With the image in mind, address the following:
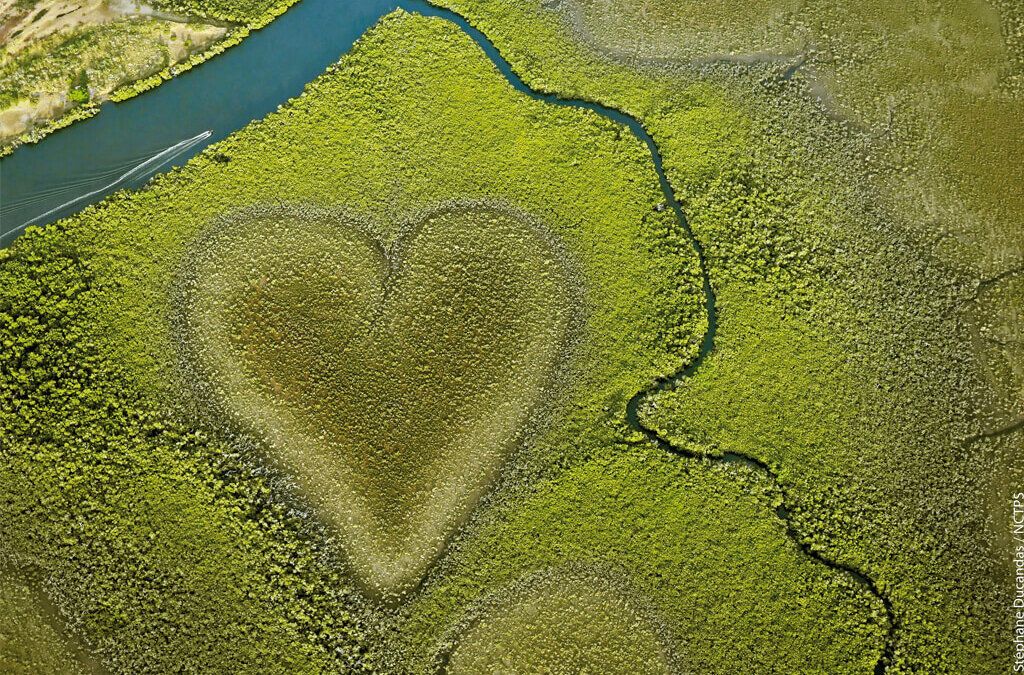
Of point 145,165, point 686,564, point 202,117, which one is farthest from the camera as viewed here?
point 202,117

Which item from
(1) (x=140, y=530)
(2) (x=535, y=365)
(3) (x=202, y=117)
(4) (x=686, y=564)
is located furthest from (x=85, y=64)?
(4) (x=686, y=564)

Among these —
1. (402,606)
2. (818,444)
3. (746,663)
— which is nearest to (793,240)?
(818,444)

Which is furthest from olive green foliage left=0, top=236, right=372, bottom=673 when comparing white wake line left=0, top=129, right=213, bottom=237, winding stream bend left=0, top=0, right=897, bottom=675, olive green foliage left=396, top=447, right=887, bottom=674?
winding stream bend left=0, top=0, right=897, bottom=675

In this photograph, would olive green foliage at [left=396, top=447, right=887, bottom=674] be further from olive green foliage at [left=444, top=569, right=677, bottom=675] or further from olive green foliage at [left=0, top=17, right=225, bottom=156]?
olive green foliage at [left=0, top=17, right=225, bottom=156]

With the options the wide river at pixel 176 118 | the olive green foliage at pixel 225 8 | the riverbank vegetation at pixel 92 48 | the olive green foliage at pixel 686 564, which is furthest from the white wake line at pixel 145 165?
the olive green foliage at pixel 686 564

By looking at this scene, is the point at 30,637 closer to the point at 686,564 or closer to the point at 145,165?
the point at 145,165

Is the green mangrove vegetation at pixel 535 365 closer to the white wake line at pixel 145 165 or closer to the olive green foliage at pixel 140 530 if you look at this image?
the olive green foliage at pixel 140 530
